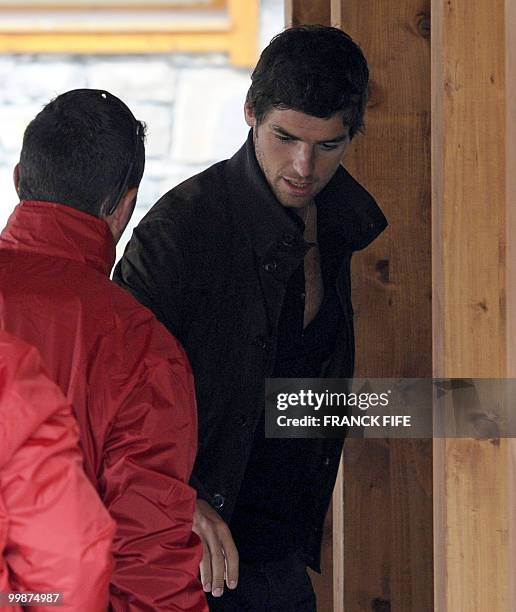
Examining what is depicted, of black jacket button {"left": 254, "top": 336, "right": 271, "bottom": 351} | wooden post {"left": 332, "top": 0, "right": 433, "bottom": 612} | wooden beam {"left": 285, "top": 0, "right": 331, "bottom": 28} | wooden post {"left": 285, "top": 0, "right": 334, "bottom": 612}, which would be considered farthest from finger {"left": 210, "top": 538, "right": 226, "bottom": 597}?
wooden beam {"left": 285, "top": 0, "right": 331, "bottom": 28}

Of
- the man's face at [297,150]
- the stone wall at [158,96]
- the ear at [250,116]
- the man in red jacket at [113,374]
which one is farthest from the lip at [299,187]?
the stone wall at [158,96]

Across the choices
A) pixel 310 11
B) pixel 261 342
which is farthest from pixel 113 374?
pixel 310 11

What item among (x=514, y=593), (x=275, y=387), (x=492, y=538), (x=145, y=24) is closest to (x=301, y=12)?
(x=275, y=387)

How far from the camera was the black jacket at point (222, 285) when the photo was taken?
174cm

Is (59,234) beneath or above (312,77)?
beneath

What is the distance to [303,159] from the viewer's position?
1790mm

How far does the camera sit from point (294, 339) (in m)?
1.86

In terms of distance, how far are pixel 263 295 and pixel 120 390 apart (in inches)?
22.4

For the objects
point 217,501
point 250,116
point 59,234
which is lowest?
point 217,501

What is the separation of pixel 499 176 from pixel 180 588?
742 millimetres

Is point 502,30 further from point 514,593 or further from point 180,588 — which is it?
point 180,588

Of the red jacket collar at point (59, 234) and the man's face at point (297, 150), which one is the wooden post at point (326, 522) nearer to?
the man's face at point (297, 150)

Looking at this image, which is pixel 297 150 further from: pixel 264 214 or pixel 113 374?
pixel 113 374

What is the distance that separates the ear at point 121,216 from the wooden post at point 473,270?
492 millimetres
